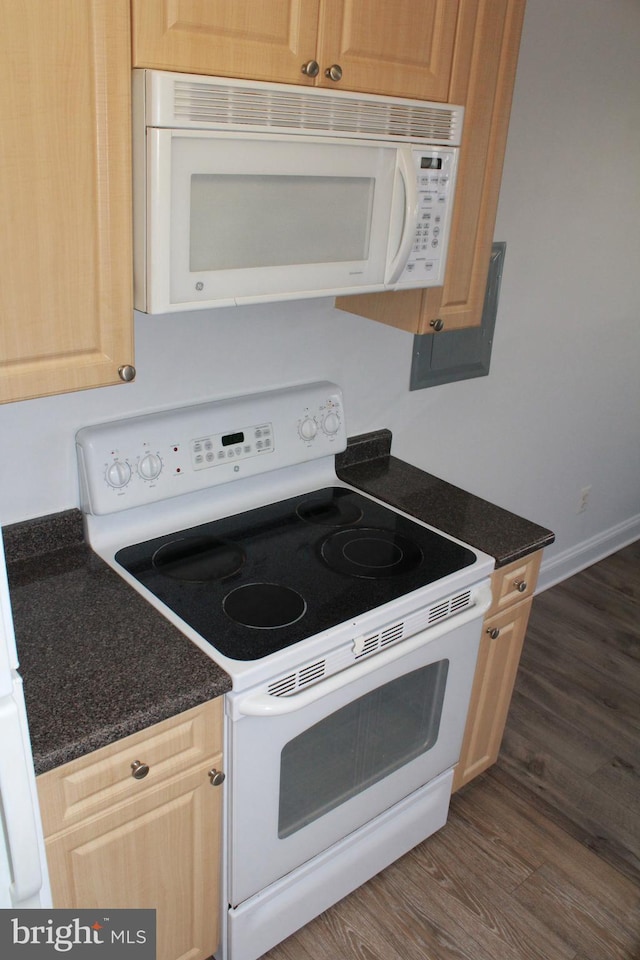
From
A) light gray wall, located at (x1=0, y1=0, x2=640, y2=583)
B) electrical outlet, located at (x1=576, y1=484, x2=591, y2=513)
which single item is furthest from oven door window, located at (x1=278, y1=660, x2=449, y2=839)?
electrical outlet, located at (x1=576, y1=484, x2=591, y2=513)

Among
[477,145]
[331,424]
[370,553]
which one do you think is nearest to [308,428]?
[331,424]

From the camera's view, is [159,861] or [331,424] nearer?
[159,861]

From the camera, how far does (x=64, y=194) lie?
4.27 ft

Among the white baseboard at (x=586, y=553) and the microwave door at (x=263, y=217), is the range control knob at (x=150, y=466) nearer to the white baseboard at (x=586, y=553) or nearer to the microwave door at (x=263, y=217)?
the microwave door at (x=263, y=217)

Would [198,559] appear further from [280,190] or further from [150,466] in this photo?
[280,190]

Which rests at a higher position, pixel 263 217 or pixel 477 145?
pixel 477 145

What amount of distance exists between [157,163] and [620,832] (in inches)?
84.1

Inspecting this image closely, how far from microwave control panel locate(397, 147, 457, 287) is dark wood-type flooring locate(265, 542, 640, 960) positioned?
1.53 meters

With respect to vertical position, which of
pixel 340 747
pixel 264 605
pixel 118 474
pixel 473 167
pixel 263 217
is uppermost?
pixel 473 167

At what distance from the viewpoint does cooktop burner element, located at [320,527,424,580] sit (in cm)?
191

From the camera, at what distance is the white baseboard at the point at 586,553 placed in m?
3.54

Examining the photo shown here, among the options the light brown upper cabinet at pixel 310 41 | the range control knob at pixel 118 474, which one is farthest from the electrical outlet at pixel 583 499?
the range control knob at pixel 118 474

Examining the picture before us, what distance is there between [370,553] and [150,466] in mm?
561

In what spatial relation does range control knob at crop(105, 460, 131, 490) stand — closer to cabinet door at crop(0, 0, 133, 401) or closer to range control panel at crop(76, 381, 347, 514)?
range control panel at crop(76, 381, 347, 514)
